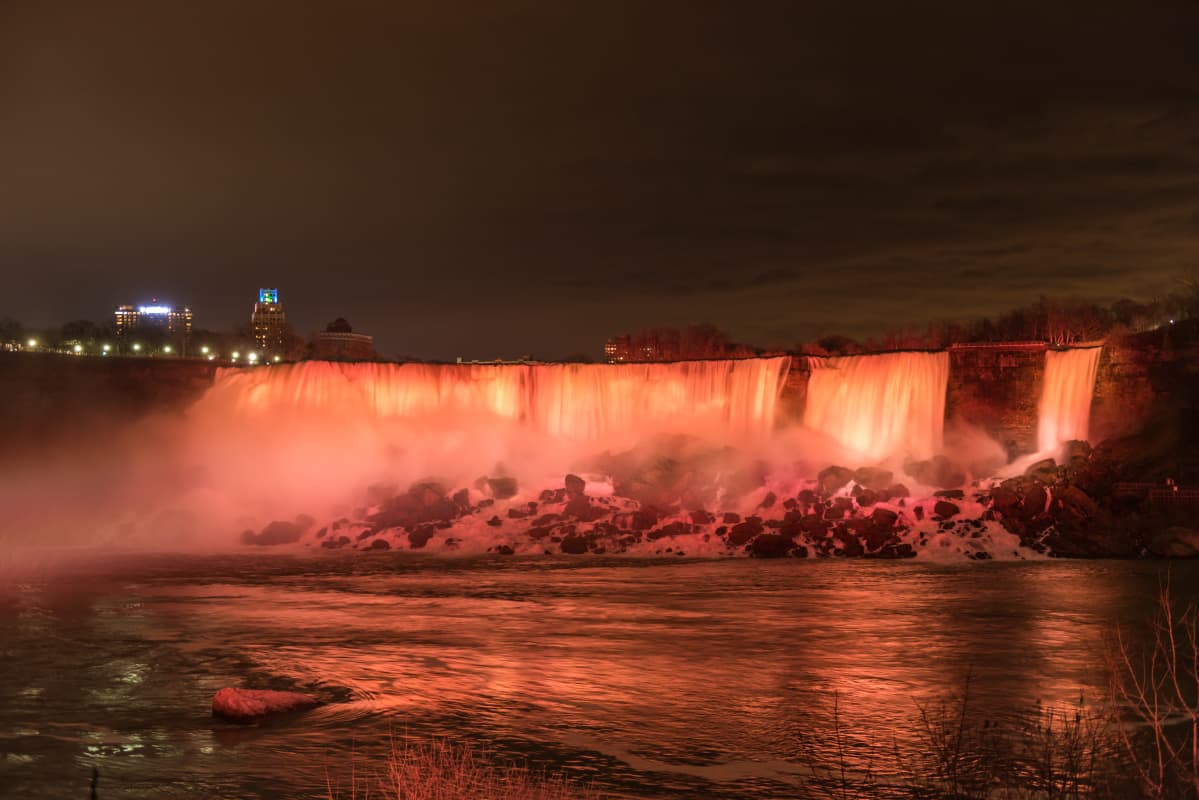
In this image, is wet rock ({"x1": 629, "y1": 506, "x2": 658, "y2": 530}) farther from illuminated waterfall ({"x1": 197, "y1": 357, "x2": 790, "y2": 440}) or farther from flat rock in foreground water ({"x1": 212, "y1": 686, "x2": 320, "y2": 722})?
flat rock in foreground water ({"x1": 212, "y1": 686, "x2": 320, "y2": 722})

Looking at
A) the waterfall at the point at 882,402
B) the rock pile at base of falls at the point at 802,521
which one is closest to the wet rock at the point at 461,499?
the rock pile at base of falls at the point at 802,521

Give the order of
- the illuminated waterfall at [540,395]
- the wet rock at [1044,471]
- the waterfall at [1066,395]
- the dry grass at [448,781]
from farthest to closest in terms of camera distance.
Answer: the illuminated waterfall at [540,395], the waterfall at [1066,395], the wet rock at [1044,471], the dry grass at [448,781]

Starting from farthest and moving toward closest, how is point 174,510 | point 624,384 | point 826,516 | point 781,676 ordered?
point 624,384 → point 174,510 → point 826,516 → point 781,676

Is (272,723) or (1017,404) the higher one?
(1017,404)

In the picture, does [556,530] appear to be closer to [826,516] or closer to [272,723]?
[826,516]

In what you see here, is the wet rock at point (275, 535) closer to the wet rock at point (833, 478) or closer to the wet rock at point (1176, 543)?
the wet rock at point (833, 478)

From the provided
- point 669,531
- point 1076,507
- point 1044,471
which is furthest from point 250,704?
point 1044,471

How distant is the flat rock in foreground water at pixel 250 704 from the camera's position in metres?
14.5

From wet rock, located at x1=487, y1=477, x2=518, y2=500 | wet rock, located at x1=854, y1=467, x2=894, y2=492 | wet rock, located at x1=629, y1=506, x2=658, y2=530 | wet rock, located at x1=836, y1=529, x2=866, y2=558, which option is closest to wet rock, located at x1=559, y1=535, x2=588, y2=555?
wet rock, located at x1=629, y1=506, x2=658, y2=530

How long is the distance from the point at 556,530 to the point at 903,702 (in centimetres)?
2296

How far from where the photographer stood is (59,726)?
1441 centimetres

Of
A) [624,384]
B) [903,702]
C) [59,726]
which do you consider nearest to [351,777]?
[59,726]

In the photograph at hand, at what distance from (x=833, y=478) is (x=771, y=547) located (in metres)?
5.90

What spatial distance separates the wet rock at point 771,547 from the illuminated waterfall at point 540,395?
10955 mm
